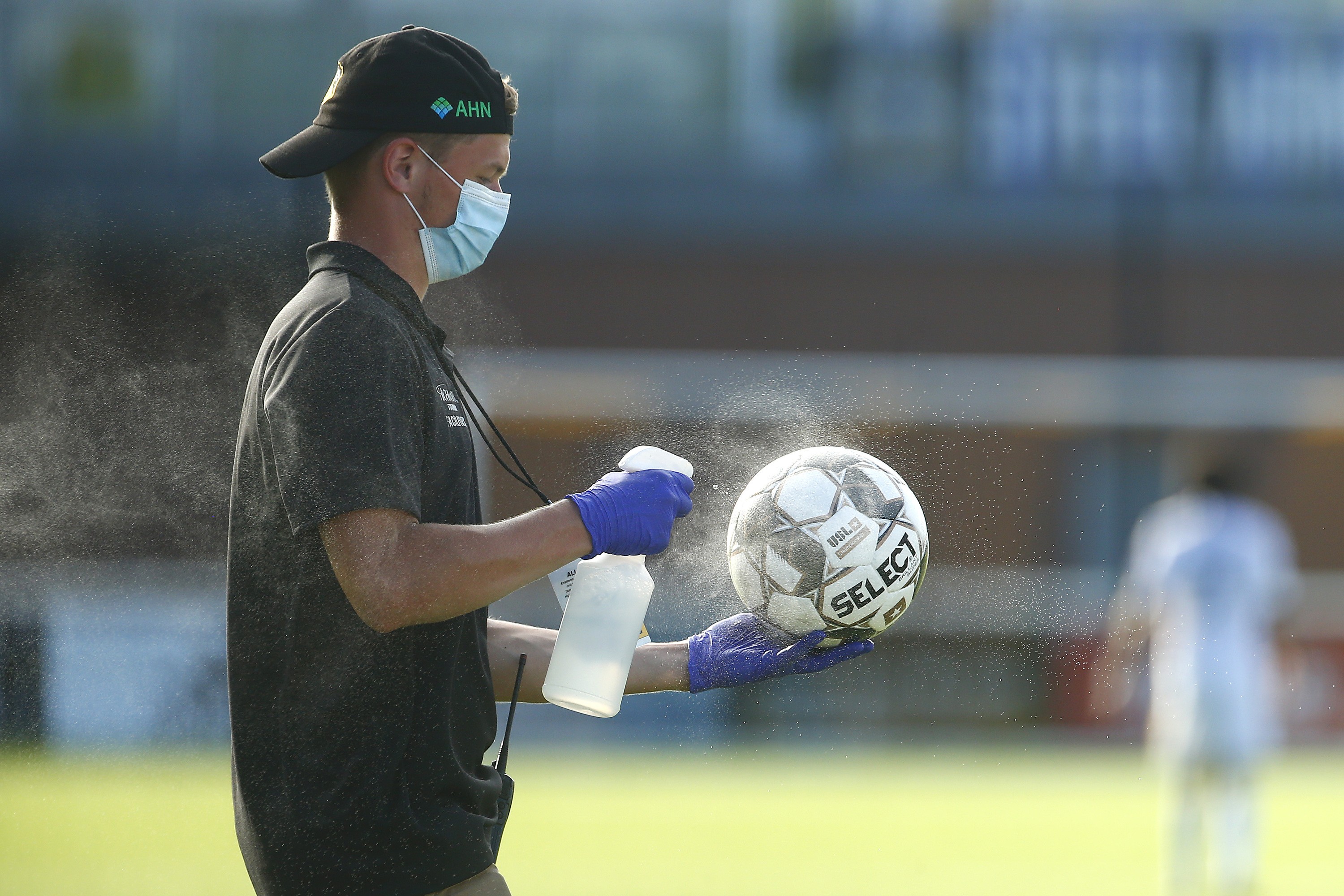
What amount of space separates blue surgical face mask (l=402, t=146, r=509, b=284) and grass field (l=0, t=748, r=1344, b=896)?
16.6 feet

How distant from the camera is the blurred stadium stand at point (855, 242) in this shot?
15.8 metres

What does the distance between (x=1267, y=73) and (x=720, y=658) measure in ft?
56.5

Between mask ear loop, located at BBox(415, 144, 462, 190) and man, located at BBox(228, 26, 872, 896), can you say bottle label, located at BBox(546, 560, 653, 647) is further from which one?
mask ear loop, located at BBox(415, 144, 462, 190)

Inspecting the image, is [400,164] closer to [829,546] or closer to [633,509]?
[633,509]

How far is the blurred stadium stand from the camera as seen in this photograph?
51.9 feet

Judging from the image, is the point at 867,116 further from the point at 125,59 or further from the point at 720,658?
the point at 720,658

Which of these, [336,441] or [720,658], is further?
[720,658]

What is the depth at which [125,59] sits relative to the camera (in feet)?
55.5

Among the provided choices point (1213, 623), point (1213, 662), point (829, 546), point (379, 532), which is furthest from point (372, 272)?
point (1213, 623)

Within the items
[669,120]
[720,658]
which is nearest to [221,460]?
[720,658]

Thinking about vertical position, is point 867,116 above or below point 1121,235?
above

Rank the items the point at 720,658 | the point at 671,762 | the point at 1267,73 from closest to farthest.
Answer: the point at 720,658
the point at 671,762
the point at 1267,73

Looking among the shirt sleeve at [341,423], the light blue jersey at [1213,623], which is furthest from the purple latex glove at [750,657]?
the light blue jersey at [1213,623]

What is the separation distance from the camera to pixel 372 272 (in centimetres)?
268
